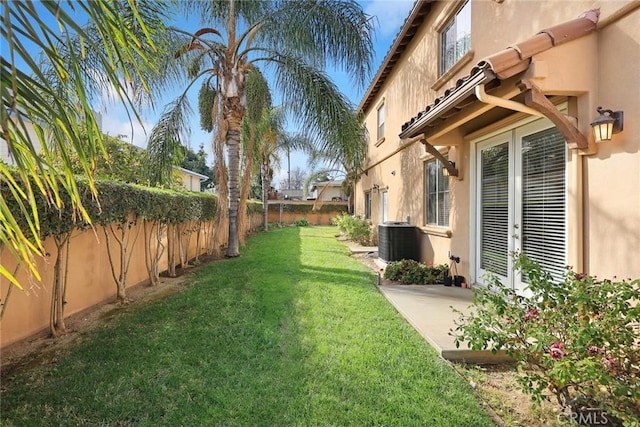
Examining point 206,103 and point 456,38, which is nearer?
point 456,38

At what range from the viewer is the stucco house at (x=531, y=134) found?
11.1 ft

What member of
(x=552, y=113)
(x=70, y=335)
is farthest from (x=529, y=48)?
(x=70, y=335)

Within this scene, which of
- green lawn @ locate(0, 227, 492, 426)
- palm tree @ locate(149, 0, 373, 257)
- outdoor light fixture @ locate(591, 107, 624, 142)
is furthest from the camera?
palm tree @ locate(149, 0, 373, 257)

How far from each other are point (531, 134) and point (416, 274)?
375 cm

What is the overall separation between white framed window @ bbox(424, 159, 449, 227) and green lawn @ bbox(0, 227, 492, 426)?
332 cm

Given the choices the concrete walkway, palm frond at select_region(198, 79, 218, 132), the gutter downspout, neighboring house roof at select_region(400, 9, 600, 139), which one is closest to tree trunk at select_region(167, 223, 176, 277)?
palm frond at select_region(198, 79, 218, 132)

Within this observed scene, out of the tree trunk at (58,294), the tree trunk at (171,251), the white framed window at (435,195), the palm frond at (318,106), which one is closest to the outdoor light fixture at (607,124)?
the white framed window at (435,195)

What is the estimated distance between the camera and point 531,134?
194 inches

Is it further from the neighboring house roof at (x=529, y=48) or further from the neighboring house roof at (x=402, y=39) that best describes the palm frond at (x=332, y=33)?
the neighboring house roof at (x=529, y=48)

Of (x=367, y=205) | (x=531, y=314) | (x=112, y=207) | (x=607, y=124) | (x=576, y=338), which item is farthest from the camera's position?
(x=367, y=205)

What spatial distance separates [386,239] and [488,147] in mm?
3979

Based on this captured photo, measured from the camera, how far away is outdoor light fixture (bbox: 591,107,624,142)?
10.9 feet

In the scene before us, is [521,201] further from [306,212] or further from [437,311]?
[306,212]

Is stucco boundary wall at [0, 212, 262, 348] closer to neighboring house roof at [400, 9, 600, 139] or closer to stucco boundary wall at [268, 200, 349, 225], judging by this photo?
neighboring house roof at [400, 9, 600, 139]
